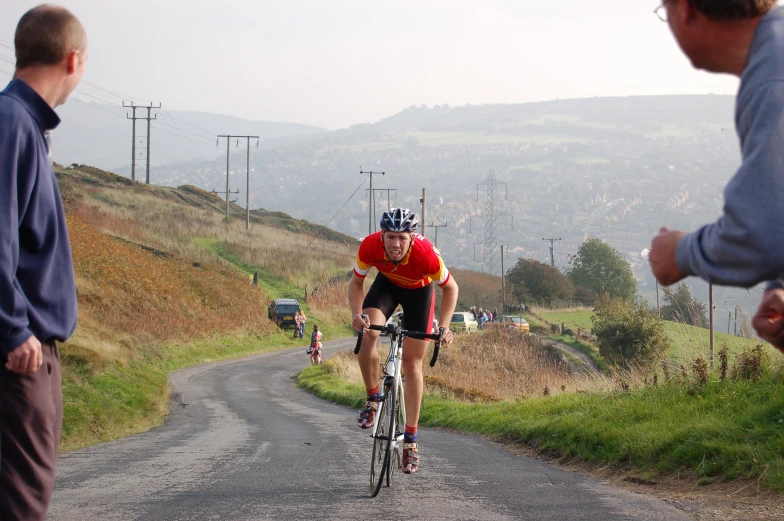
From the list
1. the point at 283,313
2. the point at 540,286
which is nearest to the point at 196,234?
the point at 283,313

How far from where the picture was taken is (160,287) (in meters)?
48.8

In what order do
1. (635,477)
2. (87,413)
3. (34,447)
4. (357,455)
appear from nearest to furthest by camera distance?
(34,447) → (635,477) → (357,455) → (87,413)

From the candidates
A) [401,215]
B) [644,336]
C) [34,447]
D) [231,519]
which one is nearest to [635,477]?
[401,215]

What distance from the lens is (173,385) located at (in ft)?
103

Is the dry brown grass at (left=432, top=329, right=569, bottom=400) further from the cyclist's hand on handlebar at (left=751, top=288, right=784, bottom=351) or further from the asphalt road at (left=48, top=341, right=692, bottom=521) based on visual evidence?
the cyclist's hand on handlebar at (left=751, top=288, right=784, bottom=351)

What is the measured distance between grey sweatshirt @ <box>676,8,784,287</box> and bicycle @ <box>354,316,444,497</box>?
210 inches

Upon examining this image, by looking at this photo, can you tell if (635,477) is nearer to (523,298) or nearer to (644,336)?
(644,336)

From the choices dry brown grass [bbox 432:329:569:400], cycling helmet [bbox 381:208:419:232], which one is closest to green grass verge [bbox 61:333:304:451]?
dry brown grass [bbox 432:329:569:400]

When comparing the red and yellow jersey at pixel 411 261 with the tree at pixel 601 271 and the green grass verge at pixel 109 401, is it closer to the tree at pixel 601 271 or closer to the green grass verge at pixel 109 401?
the green grass verge at pixel 109 401

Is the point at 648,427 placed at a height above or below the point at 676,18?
below

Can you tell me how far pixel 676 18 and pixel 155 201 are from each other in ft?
291

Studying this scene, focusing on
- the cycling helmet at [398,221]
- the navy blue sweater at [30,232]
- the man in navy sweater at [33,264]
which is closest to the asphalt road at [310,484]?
the cycling helmet at [398,221]

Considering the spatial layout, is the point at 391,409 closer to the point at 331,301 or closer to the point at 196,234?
the point at 331,301

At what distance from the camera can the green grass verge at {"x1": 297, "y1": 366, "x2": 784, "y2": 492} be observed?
770 cm
